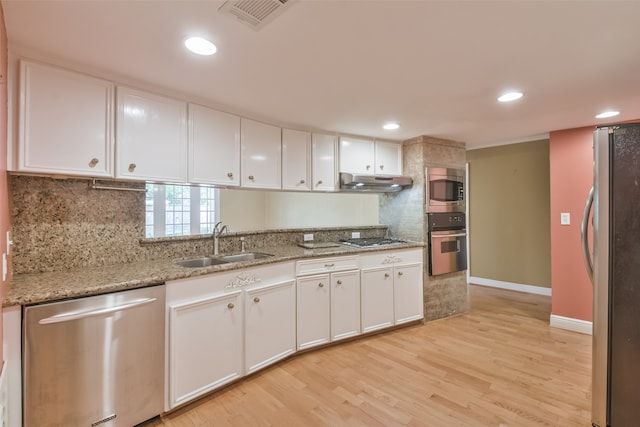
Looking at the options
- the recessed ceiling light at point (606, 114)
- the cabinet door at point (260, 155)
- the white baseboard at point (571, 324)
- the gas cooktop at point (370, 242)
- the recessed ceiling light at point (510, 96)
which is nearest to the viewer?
the recessed ceiling light at point (510, 96)

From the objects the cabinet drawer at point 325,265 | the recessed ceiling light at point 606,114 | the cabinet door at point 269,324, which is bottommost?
the cabinet door at point 269,324

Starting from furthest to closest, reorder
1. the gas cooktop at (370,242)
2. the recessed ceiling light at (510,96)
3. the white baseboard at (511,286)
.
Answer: the white baseboard at (511,286) < the gas cooktop at (370,242) < the recessed ceiling light at (510,96)

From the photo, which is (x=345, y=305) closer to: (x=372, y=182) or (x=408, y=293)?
(x=408, y=293)

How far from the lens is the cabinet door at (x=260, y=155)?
8.78 ft

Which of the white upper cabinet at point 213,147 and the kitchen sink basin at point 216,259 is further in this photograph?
the kitchen sink basin at point 216,259

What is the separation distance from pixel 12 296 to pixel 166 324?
727 millimetres

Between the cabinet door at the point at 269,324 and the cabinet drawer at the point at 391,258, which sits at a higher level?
the cabinet drawer at the point at 391,258

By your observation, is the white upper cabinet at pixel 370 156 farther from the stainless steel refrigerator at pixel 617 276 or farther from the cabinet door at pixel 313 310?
the stainless steel refrigerator at pixel 617 276

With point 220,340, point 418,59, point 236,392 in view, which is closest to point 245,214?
point 220,340

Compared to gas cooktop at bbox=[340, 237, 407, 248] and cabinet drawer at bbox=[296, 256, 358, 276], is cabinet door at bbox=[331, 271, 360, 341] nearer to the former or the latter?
cabinet drawer at bbox=[296, 256, 358, 276]

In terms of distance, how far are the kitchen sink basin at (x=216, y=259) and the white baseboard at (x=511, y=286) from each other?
4.12 m

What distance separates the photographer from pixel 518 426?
180 centimetres

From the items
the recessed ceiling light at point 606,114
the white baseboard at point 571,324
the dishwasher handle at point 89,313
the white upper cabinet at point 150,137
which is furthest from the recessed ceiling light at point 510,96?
the dishwasher handle at point 89,313

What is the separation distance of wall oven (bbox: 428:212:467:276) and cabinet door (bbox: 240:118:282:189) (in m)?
1.93
